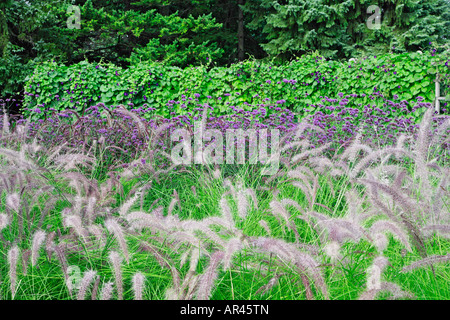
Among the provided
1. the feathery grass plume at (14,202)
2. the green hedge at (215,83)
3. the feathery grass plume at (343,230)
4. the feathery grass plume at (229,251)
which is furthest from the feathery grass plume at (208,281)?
the green hedge at (215,83)

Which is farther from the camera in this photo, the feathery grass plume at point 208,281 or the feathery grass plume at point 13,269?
the feathery grass plume at point 13,269

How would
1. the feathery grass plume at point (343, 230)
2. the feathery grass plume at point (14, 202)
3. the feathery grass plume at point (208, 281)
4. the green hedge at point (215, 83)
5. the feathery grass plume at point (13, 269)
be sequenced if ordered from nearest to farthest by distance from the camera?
the feathery grass plume at point (208, 281), the feathery grass plume at point (13, 269), the feathery grass plume at point (343, 230), the feathery grass plume at point (14, 202), the green hedge at point (215, 83)

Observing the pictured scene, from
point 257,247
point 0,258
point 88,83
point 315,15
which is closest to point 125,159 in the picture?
point 0,258

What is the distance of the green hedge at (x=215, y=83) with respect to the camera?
274 inches

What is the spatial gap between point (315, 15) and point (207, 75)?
610cm

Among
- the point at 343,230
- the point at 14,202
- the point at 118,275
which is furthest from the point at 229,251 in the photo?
the point at 14,202

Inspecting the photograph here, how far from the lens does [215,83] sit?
24.6 feet

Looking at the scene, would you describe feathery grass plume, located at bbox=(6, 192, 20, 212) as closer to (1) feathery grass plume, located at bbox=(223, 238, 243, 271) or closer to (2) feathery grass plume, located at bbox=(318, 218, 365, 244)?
(1) feathery grass plume, located at bbox=(223, 238, 243, 271)

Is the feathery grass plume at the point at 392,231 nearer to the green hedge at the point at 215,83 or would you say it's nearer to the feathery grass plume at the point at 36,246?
the feathery grass plume at the point at 36,246

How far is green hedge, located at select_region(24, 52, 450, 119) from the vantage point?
22.8ft

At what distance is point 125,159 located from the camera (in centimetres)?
447

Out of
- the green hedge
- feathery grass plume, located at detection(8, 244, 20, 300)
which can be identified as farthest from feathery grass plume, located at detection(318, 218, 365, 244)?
the green hedge
